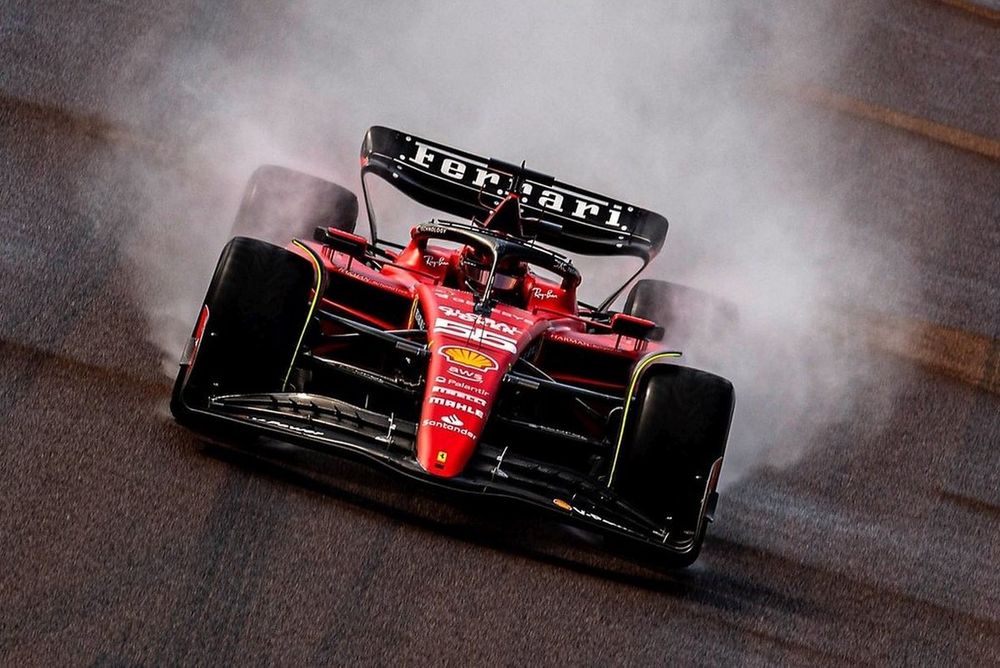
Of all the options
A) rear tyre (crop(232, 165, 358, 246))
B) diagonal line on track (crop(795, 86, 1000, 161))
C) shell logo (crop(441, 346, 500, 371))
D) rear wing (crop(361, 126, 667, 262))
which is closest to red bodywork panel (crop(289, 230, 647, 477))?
shell logo (crop(441, 346, 500, 371))

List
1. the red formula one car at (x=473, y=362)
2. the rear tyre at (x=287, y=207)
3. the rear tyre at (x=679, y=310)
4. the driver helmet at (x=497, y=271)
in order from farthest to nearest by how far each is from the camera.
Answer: the rear tyre at (x=679, y=310)
the rear tyre at (x=287, y=207)
the driver helmet at (x=497, y=271)
the red formula one car at (x=473, y=362)

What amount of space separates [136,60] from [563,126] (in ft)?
10.8

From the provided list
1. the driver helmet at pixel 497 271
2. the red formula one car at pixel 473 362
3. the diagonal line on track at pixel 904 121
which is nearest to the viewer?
the red formula one car at pixel 473 362

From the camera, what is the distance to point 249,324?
18.0 ft

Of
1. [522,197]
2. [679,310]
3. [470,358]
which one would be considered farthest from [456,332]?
[679,310]

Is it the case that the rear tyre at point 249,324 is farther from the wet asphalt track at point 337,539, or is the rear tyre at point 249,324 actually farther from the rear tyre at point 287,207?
the rear tyre at point 287,207

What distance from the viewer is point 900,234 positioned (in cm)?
1018

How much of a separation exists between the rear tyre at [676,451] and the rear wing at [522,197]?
5.24 feet

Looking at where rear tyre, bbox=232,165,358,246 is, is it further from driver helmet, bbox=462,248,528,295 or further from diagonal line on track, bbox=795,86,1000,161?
diagonal line on track, bbox=795,86,1000,161

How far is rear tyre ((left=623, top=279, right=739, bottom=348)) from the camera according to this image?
750 cm

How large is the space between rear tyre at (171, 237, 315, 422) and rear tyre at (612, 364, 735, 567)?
1.45 metres

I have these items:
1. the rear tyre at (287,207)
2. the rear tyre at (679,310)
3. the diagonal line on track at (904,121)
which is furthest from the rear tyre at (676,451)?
the diagonal line on track at (904,121)

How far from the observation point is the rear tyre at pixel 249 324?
5.36 metres

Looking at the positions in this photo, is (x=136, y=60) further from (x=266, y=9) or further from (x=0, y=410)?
(x=0, y=410)
